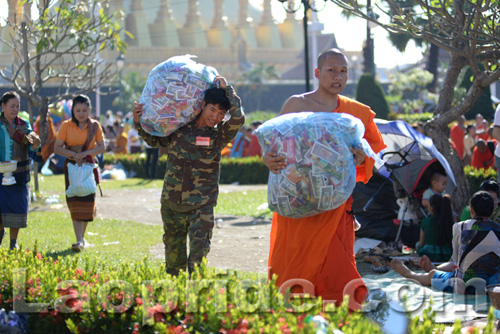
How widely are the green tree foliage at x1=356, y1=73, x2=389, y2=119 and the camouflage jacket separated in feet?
80.5

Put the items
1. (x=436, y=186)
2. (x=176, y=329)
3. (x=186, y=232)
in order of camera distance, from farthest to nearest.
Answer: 1. (x=436, y=186)
2. (x=186, y=232)
3. (x=176, y=329)

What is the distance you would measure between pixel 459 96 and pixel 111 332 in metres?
28.6

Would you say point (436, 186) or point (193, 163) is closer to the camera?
point (193, 163)

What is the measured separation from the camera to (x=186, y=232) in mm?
6176

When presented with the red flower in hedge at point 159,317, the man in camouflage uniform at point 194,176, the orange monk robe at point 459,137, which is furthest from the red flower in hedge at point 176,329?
the orange monk robe at point 459,137

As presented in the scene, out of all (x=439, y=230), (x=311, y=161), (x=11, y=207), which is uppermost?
(x=311, y=161)

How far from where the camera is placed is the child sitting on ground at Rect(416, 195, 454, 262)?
841cm

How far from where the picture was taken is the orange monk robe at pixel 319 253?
205 inches

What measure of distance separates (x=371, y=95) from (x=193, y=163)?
81.8 feet

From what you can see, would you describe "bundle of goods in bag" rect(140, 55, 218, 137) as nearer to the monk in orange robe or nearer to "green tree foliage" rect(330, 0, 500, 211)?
the monk in orange robe

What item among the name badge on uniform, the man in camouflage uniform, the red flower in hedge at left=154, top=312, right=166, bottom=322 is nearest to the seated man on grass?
the man in camouflage uniform

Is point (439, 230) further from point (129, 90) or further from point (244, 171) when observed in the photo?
point (129, 90)

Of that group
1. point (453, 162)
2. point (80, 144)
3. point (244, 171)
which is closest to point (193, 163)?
point (80, 144)

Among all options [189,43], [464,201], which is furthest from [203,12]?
[464,201]
